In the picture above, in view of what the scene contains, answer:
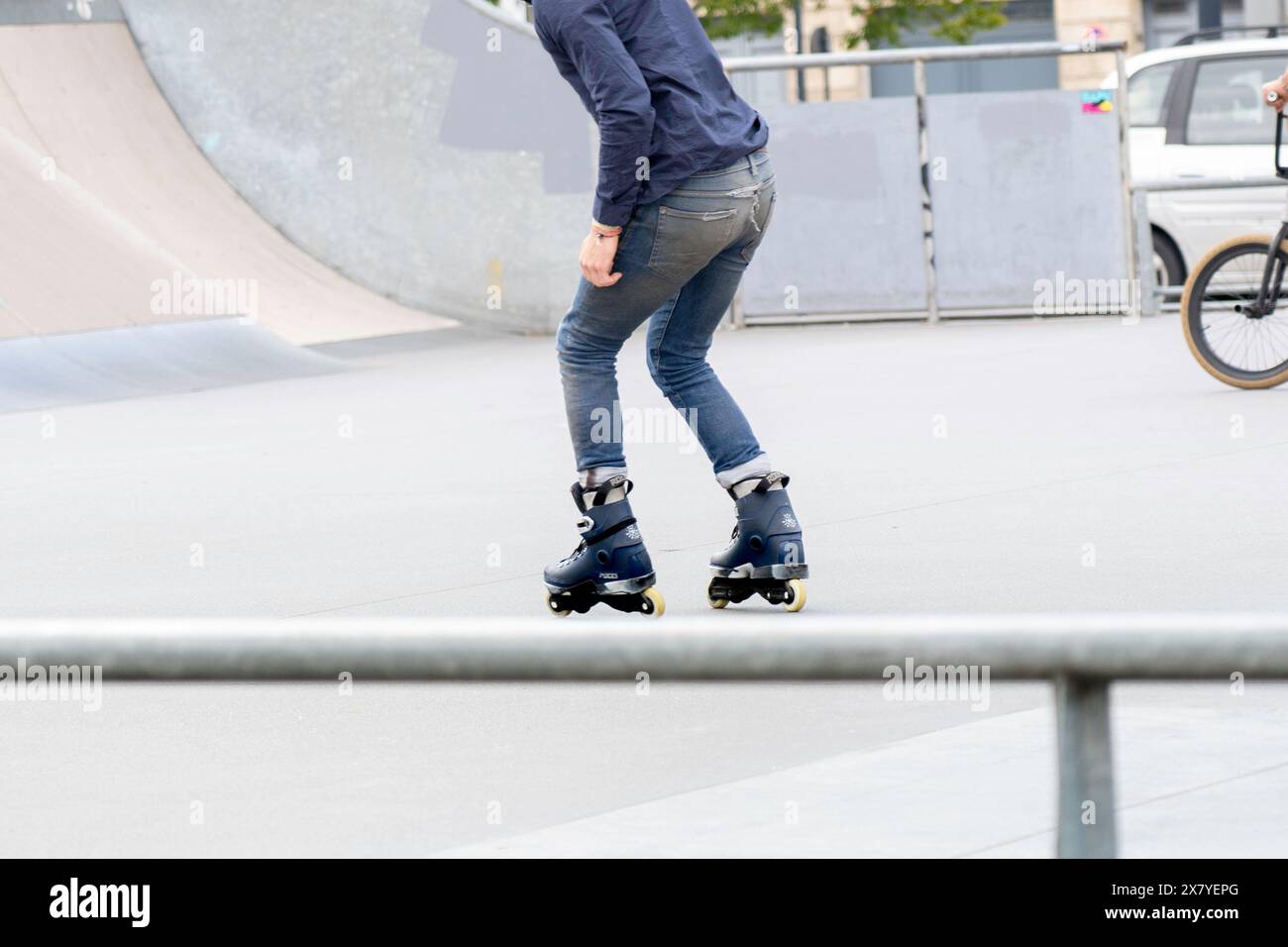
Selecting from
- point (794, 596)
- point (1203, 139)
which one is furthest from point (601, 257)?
point (1203, 139)

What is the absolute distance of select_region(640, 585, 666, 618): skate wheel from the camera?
5637 millimetres

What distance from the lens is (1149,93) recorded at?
16188 mm

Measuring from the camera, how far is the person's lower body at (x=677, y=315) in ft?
18.0

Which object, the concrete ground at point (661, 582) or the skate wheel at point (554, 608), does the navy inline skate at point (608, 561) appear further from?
the concrete ground at point (661, 582)

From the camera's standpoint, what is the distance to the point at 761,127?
5723 mm

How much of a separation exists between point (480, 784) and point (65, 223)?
11.8 meters

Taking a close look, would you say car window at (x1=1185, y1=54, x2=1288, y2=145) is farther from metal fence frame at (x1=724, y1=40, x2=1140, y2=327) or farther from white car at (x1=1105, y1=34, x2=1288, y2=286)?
metal fence frame at (x1=724, y1=40, x2=1140, y2=327)

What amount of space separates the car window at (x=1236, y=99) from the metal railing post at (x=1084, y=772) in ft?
45.8

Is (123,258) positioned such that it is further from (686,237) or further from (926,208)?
(686,237)

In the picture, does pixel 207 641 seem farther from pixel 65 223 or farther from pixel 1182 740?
pixel 65 223

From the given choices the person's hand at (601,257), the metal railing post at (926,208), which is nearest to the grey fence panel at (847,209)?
the metal railing post at (926,208)
